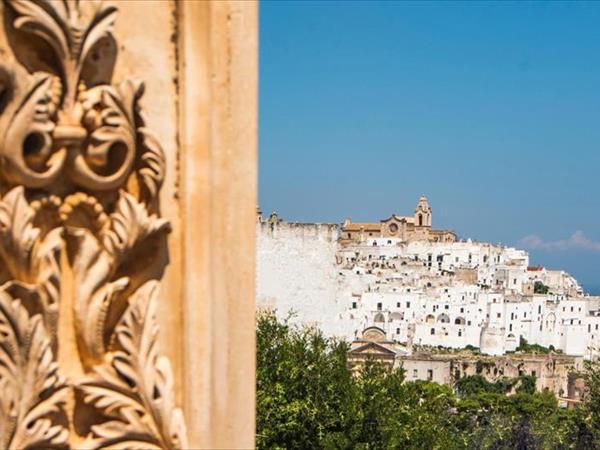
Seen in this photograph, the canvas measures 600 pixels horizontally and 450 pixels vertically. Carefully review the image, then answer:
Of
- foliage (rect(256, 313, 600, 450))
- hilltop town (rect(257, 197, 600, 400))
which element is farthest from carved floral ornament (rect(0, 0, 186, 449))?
hilltop town (rect(257, 197, 600, 400))

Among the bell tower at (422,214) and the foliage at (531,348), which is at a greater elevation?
the bell tower at (422,214)

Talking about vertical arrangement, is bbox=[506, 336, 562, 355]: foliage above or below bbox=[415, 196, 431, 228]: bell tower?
below

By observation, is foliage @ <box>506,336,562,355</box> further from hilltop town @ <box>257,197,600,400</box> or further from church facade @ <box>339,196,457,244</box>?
church facade @ <box>339,196,457,244</box>

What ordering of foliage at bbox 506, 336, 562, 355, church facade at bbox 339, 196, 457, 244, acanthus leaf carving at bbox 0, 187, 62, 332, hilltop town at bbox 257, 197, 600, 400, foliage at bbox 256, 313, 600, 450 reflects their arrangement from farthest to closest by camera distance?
church facade at bbox 339, 196, 457, 244, foliage at bbox 506, 336, 562, 355, hilltop town at bbox 257, 197, 600, 400, foliage at bbox 256, 313, 600, 450, acanthus leaf carving at bbox 0, 187, 62, 332

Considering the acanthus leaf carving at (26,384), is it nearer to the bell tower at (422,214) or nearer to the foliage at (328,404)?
the foliage at (328,404)

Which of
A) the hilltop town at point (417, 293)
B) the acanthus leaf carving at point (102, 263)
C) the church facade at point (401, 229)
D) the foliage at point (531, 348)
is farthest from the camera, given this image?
the church facade at point (401, 229)

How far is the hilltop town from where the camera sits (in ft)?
95.1

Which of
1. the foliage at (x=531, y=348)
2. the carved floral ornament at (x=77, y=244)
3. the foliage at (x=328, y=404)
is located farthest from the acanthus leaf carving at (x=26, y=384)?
the foliage at (x=531, y=348)

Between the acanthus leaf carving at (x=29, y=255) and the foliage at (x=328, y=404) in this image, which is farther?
the foliage at (x=328, y=404)

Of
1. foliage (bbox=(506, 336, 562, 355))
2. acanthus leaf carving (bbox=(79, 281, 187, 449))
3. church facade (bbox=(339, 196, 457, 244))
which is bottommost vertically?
acanthus leaf carving (bbox=(79, 281, 187, 449))

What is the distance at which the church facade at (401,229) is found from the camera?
87.8 metres

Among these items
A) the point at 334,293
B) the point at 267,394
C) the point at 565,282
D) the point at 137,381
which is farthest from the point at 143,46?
the point at 565,282

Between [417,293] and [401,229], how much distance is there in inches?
1144

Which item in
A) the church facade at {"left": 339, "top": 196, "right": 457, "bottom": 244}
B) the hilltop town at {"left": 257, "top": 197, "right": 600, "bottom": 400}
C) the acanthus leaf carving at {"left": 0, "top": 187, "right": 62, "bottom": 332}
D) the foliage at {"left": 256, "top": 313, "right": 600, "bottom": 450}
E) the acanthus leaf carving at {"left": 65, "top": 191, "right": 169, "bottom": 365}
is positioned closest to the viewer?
the acanthus leaf carving at {"left": 0, "top": 187, "right": 62, "bottom": 332}
